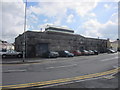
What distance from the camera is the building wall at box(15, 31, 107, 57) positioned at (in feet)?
81.4

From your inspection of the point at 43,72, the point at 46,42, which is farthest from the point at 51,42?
the point at 43,72

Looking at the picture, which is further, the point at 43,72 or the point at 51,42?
the point at 51,42

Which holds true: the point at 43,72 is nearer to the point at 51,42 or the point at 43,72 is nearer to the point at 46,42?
the point at 46,42

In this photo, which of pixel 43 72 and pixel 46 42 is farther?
pixel 46 42

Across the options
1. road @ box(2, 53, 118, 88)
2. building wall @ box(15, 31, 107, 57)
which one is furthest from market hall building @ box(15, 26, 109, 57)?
road @ box(2, 53, 118, 88)

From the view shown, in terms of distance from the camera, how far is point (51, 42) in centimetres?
2830

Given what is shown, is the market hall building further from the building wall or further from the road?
the road

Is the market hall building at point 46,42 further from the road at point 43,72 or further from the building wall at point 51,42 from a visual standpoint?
the road at point 43,72

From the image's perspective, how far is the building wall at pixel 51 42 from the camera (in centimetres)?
2481

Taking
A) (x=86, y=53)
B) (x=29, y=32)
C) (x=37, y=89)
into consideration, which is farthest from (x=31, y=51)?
(x=37, y=89)

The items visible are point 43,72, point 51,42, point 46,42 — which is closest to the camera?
point 43,72

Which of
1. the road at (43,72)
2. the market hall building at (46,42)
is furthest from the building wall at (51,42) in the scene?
the road at (43,72)

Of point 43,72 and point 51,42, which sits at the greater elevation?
point 51,42

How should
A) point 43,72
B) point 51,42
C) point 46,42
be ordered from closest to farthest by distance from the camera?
point 43,72 < point 46,42 < point 51,42
